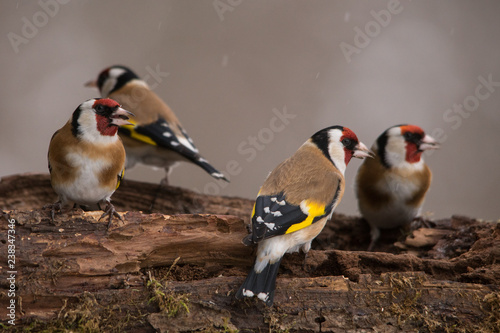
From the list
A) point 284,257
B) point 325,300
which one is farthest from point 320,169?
point 325,300

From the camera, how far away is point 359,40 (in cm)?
730

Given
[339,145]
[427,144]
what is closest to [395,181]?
[427,144]

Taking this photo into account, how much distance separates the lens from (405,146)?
4996 mm

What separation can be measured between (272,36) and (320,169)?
15.2ft

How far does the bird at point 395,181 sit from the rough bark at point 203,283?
1.37 meters

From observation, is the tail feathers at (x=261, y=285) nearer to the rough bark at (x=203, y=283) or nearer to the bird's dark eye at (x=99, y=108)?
A: the rough bark at (x=203, y=283)

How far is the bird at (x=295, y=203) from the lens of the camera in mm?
2971

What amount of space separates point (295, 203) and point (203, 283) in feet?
2.64

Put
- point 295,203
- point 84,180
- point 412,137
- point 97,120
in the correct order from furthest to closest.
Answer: point 412,137
point 97,120
point 84,180
point 295,203

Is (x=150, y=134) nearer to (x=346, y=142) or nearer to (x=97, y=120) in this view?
(x=97, y=120)

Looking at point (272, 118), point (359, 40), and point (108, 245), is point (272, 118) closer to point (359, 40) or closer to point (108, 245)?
point (359, 40)

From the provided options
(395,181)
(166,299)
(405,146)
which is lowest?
(166,299)

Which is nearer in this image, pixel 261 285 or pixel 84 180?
pixel 261 285

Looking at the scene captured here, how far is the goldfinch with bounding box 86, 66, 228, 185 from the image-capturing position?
5.07 metres
